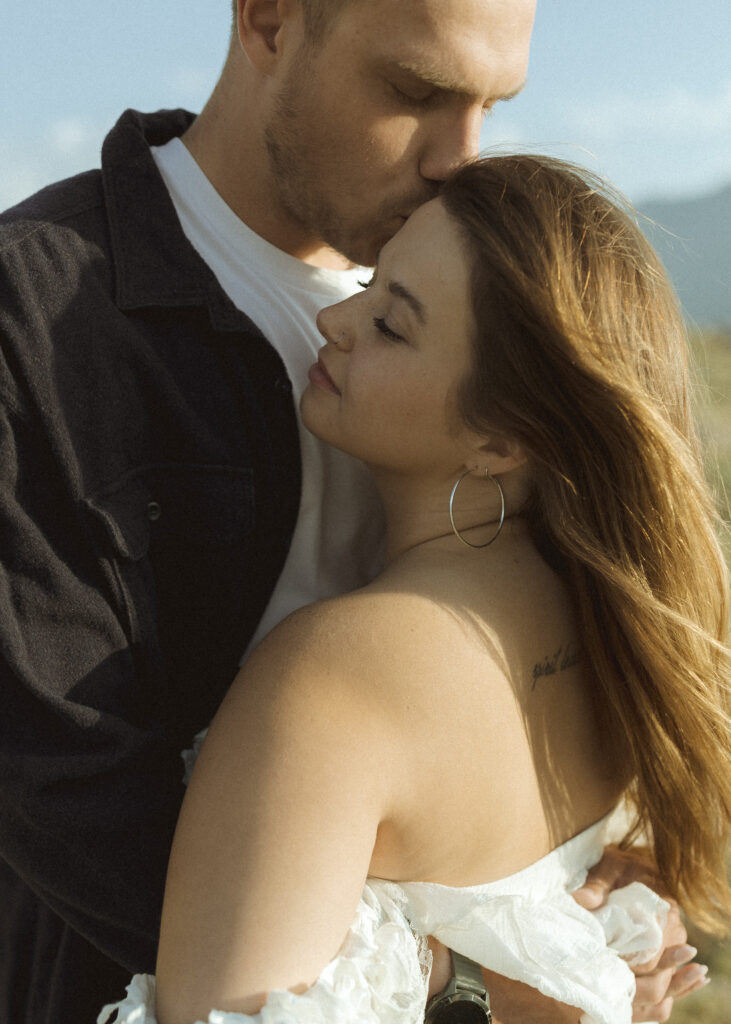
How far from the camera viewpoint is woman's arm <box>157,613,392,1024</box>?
1.43m

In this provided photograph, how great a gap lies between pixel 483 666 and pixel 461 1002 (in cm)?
58

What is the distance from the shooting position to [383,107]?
2090 mm

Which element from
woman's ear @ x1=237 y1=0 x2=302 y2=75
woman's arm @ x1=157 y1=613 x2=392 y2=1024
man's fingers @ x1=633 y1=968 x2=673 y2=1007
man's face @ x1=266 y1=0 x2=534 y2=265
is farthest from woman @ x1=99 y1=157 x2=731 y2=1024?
woman's ear @ x1=237 y1=0 x2=302 y2=75

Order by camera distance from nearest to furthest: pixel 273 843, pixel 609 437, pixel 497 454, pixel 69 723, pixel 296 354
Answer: pixel 273 843, pixel 69 723, pixel 609 437, pixel 497 454, pixel 296 354

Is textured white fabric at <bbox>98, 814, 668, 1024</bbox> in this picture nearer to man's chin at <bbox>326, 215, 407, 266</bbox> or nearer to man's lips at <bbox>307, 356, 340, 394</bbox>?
man's lips at <bbox>307, 356, 340, 394</bbox>

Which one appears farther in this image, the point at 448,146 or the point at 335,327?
the point at 448,146

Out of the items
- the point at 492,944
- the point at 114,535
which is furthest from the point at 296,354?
the point at 492,944

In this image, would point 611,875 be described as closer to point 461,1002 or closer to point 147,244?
point 461,1002

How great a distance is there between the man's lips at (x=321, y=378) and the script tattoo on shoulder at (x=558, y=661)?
0.66m

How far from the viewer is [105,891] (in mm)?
1681

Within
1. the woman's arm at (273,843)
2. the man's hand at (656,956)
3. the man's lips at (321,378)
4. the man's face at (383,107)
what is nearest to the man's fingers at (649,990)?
the man's hand at (656,956)

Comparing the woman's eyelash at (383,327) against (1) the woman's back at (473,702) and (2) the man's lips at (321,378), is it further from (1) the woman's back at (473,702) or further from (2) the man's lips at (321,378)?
(1) the woman's back at (473,702)

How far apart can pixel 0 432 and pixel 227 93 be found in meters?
1.09

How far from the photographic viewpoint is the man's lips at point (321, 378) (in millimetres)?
1995
